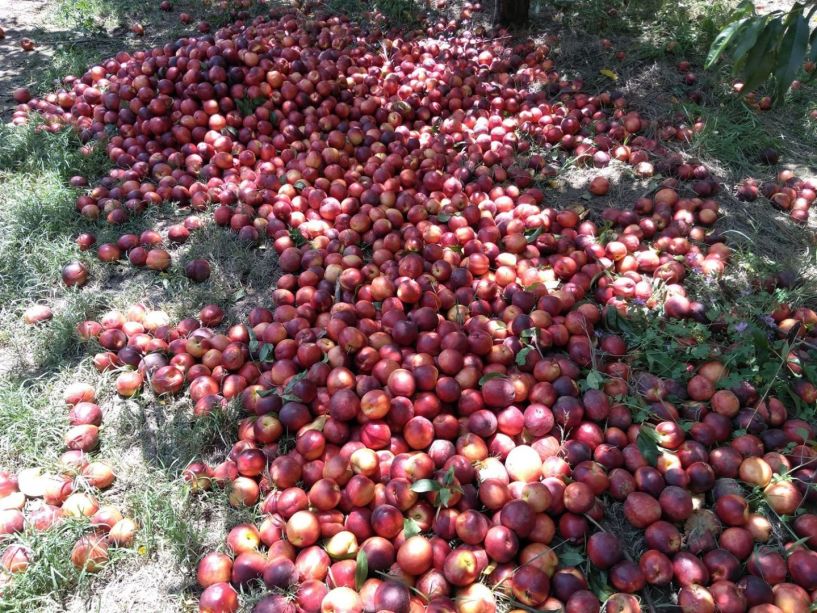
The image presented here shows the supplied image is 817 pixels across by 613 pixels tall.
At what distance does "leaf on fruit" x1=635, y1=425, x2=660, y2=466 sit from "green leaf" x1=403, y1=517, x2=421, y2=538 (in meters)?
1.09

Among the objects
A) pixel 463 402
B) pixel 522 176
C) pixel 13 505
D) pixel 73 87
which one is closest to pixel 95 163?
pixel 73 87

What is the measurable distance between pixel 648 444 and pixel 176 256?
326 centimetres

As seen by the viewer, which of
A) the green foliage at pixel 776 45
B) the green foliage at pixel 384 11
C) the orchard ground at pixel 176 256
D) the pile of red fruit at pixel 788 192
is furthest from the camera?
the green foliage at pixel 384 11

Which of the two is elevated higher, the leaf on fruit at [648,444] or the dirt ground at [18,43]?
the dirt ground at [18,43]

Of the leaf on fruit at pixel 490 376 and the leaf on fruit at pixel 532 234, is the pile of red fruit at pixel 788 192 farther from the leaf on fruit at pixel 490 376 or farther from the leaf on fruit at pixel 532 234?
the leaf on fruit at pixel 490 376

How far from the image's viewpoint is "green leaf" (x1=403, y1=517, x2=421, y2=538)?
7.48ft

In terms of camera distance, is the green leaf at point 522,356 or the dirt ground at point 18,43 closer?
the green leaf at point 522,356

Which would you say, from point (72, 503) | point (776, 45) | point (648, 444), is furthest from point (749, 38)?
point (72, 503)

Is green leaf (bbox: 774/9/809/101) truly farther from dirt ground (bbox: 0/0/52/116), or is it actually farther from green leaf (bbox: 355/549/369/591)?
dirt ground (bbox: 0/0/52/116)

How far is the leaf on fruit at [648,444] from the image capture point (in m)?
2.48

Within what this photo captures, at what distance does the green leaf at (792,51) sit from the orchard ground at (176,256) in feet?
4.32

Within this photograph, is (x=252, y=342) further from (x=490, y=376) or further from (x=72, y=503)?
(x=490, y=376)

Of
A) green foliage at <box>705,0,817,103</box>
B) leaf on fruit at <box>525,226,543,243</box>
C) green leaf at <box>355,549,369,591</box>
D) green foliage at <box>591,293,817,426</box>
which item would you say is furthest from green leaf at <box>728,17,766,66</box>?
green leaf at <box>355,549,369,591</box>

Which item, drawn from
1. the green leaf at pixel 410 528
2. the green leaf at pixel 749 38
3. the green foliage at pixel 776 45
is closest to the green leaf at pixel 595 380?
the green leaf at pixel 410 528
